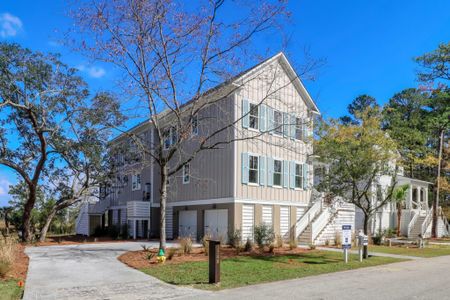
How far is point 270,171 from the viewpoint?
24.1 metres

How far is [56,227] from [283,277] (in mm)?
36447

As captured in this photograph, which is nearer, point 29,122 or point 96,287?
point 96,287

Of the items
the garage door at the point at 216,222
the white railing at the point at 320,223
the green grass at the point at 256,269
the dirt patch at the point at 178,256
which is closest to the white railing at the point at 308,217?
the white railing at the point at 320,223

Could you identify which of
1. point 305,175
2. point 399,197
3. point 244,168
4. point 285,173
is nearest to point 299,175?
point 305,175

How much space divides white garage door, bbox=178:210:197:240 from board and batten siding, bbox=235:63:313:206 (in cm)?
445

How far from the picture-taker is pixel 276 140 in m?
25.0

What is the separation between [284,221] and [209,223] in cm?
437

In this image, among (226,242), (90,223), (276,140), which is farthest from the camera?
(90,223)

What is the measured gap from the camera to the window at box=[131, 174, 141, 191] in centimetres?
3089

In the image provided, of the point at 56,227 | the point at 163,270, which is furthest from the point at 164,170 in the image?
the point at 56,227

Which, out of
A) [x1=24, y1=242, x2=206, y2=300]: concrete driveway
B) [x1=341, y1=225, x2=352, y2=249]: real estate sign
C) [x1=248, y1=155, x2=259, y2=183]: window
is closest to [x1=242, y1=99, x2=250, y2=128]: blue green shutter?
[x1=248, y1=155, x2=259, y2=183]: window

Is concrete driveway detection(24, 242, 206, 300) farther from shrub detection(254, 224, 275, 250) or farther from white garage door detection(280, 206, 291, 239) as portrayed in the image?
white garage door detection(280, 206, 291, 239)

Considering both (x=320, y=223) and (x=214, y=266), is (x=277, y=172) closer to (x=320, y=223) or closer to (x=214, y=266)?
(x=320, y=223)

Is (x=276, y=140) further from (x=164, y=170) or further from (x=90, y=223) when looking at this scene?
(x=90, y=223)
